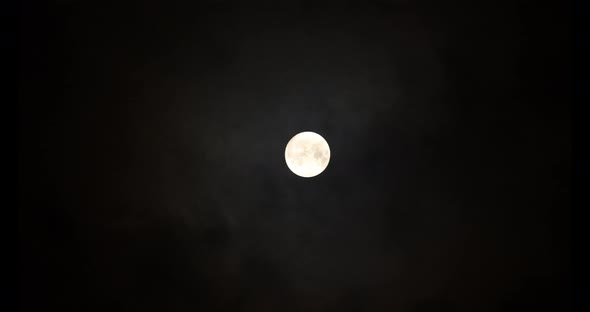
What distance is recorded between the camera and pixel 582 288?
4539 millimetres

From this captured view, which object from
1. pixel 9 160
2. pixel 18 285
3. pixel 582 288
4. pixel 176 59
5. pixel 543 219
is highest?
pixel 176 59

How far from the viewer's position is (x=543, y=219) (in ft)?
15.0

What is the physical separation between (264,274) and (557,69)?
3105mm

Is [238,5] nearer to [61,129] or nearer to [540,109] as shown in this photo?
[61,129]

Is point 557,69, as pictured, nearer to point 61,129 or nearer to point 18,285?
point 61,129

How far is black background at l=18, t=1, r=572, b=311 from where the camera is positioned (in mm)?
4297

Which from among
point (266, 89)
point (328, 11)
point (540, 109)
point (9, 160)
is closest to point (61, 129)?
point (9, 160)

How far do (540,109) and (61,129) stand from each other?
408 centimetres

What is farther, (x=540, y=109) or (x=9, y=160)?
(x=540, y=109)

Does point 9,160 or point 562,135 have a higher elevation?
point 9,160

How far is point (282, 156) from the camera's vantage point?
173 inches

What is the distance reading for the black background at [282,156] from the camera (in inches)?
169

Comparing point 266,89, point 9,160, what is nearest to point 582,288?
point 266,89

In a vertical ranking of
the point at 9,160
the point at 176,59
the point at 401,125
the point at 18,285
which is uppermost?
the point at 176,59
